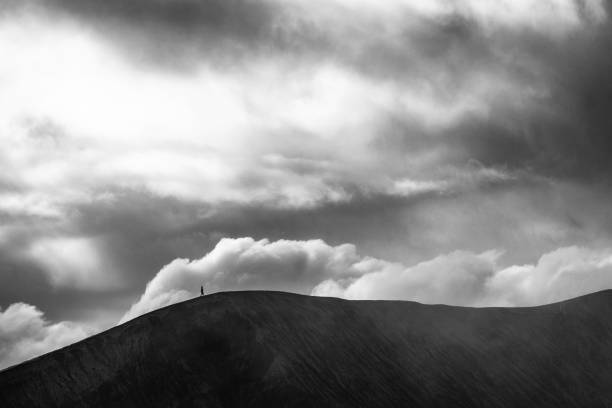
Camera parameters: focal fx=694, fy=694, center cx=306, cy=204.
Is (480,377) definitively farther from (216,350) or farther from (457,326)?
(216,350)

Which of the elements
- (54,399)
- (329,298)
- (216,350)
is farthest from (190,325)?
(329,298)

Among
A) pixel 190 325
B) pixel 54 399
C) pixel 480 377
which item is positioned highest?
pixel 190 325

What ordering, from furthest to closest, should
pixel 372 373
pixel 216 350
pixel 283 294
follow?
pixel 283 294
pixel 372 373
pixel 216 350

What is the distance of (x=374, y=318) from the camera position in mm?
115125

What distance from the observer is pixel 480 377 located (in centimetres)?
11219

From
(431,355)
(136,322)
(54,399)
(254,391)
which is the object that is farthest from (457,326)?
(54,399)

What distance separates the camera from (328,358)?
331ft

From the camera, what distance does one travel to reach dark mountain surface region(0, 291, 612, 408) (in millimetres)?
88625

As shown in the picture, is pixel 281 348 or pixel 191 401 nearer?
pixel 191 401

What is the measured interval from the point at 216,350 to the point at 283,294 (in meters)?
18.9

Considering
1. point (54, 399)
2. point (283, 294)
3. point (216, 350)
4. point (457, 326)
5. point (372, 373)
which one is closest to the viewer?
point (54, 399)

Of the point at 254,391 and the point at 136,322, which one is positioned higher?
the point at 136,322

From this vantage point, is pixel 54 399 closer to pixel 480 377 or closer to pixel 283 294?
pixel 283 294

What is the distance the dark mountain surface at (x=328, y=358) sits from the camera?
291 ft
